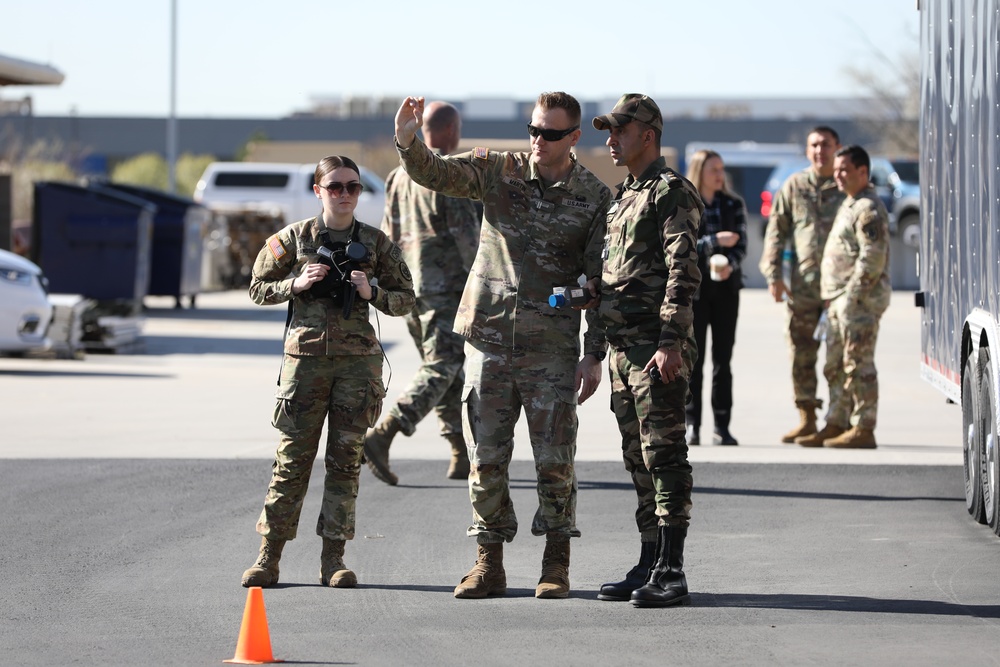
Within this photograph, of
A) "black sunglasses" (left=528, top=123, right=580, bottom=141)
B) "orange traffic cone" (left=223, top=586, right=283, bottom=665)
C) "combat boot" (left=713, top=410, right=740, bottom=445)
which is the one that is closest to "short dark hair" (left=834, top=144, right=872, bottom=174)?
"combat boot" (left=713, top=410, right=740, bottom=445)

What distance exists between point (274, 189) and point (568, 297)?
33.8m

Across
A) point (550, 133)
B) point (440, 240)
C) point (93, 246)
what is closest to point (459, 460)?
point (440, 240)

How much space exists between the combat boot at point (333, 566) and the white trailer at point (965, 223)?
2881 millimetres

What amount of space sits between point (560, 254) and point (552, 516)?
1.05 metres

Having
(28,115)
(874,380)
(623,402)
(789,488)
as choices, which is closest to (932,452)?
(874,380)

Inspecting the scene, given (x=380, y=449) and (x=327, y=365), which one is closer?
(x=327, y=365)

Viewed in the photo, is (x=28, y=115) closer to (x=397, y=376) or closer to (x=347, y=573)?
(x=397, y=376)

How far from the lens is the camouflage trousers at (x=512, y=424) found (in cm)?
668

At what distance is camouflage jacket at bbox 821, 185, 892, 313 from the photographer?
10.9m

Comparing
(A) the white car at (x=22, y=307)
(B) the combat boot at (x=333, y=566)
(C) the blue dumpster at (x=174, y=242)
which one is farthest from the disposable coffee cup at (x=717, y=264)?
(C) the blue dumpster at (x=174, y=242)

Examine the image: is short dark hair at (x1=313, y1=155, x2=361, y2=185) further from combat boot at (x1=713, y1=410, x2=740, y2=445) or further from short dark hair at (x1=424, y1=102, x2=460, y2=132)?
combat boot at (x1=713, y1=410, x2=740, y2=445)

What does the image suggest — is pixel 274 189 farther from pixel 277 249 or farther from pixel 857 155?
pixel 277 249

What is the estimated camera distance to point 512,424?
6.74m

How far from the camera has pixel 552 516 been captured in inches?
265
